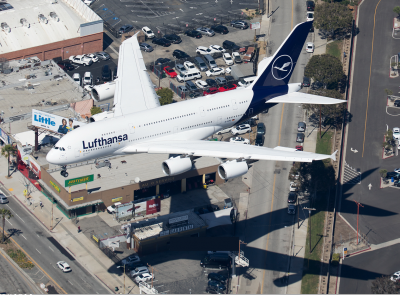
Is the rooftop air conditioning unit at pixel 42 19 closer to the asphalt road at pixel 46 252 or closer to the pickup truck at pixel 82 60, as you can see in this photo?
the pickup truck at pixel 82 60

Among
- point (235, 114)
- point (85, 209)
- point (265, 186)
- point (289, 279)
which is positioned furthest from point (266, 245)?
point (85, 209)

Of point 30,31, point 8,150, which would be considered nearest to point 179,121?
point 8,150

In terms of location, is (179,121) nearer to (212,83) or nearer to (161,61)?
(212,83)

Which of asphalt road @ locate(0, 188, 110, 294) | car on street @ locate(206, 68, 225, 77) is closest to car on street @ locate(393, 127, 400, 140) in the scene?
car on street @ locate(206, 68, 225, 77)

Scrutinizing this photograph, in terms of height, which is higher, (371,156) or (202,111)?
(202,111)

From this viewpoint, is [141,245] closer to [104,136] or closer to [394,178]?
[104,136]

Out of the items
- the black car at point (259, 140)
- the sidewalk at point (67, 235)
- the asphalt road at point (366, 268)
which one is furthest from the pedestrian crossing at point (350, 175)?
the sidewalk at point (67, 235)
